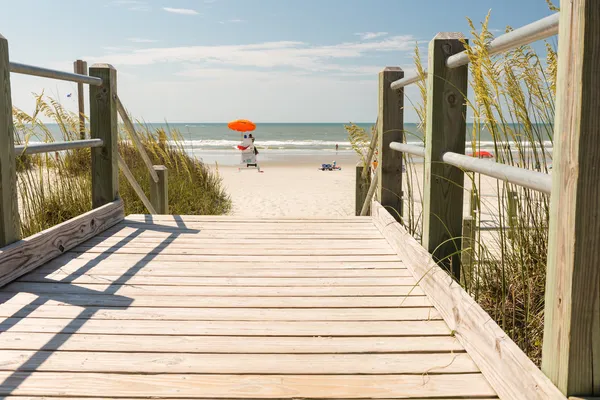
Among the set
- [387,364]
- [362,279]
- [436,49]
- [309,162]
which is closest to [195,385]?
[387,364]

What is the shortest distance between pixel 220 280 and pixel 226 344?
77 centimetres

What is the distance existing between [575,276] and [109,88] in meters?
3.42

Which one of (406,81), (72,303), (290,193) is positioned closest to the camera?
(72,303)

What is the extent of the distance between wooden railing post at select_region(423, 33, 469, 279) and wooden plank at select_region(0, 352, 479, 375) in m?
0.68

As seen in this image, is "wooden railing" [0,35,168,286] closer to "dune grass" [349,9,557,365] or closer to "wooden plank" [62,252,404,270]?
"wooden plank" [62,252,404,270]

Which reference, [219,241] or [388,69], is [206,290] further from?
[388,69]

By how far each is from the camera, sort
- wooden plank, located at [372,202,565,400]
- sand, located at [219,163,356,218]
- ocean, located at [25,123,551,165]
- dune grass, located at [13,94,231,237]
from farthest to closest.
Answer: ocean, located at [25,123,551,165]
sand, located at [219,163,356,218]
dune grass, located at [13,94,231,237]
wooden plank, located at [372,202,565,400]

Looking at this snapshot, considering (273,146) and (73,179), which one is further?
(273,146)

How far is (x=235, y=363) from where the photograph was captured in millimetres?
1655

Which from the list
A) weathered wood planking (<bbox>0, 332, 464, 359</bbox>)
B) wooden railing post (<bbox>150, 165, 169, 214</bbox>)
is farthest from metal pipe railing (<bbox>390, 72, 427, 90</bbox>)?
wooden railing post (<bbox>150, 165, 169, 214</bbox>)

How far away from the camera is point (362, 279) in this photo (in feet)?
8.47

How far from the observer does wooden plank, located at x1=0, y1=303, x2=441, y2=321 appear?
6.70ft

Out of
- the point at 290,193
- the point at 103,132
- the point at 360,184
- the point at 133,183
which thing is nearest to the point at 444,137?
the point at 103,132

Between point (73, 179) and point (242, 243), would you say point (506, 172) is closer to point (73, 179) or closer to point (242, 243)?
point (242, 243)
